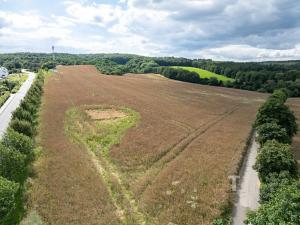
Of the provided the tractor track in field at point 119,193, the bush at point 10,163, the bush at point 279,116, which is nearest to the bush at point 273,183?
the tractor track in field at point 119,193

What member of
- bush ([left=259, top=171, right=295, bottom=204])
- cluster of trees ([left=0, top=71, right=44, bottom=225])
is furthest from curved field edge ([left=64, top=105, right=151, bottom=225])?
bush ([left=259, top=171, right=295, bottom=204])

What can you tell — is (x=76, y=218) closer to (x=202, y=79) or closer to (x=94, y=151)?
(x=94, y=151)

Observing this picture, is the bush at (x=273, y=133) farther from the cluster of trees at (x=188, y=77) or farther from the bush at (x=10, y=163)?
the cluster of trees at (x=188, y=77)

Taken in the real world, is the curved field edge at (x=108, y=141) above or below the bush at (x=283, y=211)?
below

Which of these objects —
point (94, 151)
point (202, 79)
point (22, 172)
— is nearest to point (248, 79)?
point (202, 79)

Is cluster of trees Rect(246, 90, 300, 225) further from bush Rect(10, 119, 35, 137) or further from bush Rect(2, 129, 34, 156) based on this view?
bush Rect(10, 119, 35, 137)

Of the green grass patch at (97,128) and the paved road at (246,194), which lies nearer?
the paved road at (246,194)
